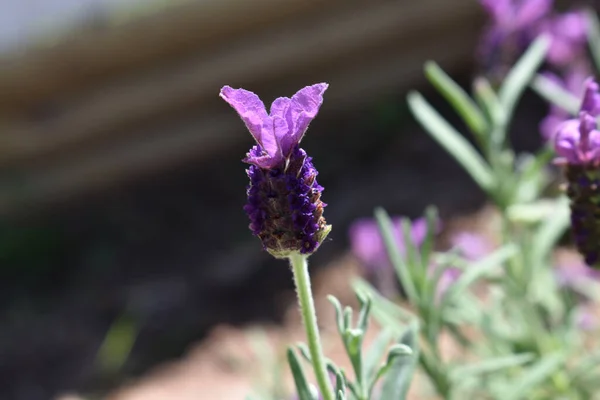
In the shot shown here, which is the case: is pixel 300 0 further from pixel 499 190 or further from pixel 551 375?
pixel 551 375

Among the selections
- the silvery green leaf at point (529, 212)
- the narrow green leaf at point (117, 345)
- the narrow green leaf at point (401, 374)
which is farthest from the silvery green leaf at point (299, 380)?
the narrow green leaf at point (117, 345)

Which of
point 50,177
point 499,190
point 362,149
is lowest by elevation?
point 499,190

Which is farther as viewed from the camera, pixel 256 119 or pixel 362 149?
pixel 362 149

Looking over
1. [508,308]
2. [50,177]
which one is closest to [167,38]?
[50,177]

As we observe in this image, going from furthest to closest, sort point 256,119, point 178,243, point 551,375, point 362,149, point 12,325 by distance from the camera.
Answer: point 362,149, point 178,243, point 12,325, point 551,375, point 256,119

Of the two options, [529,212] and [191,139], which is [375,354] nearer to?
[529,212]

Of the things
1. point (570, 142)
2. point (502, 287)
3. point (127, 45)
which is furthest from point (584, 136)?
point (127, 45)
